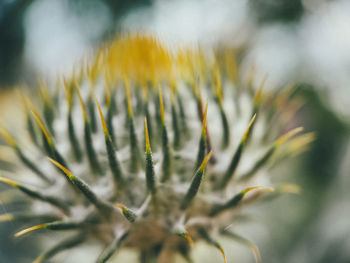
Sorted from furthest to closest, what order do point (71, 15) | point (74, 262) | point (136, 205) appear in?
point (71, 15), point (74, 262), point (136, 205)

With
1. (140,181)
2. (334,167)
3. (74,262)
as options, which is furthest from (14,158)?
(334,167)

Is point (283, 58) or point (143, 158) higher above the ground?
point (143, 158)

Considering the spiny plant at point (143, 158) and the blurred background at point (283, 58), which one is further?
the blurred background at point (283, 58)

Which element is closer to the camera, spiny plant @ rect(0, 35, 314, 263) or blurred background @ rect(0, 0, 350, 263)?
spiny plant @ rect(0, 35, 314, 263)

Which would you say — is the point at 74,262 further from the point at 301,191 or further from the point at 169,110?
the point at 301,191

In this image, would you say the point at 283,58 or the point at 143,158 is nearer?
the point at 143,158
